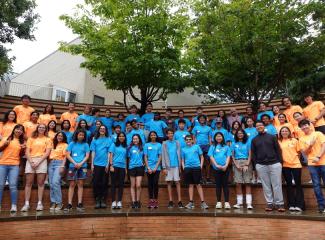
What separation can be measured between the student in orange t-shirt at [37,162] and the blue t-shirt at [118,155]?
4.69ft

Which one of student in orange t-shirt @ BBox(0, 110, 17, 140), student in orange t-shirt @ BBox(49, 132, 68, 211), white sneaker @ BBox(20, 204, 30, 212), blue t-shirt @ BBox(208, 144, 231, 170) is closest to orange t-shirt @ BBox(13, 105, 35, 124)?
student in orange t-shirt @ BBox(0, 110, 17, 140)

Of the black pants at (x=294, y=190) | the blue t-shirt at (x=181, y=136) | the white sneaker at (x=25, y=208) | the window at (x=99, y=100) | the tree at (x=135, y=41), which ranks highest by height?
the window at (x=99, y=100)

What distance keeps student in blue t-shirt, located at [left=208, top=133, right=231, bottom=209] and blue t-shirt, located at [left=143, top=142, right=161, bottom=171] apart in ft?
4.21

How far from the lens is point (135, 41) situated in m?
8.70

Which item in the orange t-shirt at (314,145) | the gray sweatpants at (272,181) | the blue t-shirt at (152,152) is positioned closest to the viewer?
the orange t-shirt at (314,145)

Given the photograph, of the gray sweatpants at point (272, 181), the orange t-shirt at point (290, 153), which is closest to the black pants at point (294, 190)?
the orange t-shirt at point (290, 153)

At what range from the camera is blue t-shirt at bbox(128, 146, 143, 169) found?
7.19 m

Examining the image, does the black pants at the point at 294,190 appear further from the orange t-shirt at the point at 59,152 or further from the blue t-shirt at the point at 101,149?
the orange t-shirt at the point at 59,152

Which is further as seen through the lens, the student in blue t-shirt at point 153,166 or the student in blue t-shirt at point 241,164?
the student in blue t-shirt at point 153,166

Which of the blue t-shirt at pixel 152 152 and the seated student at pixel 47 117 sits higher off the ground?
the seated student at pixel 47 117

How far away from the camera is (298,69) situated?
9.59m

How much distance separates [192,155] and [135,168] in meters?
1.40

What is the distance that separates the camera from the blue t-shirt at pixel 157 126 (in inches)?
335

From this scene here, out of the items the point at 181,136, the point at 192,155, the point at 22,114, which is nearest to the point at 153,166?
the point at 192,155
